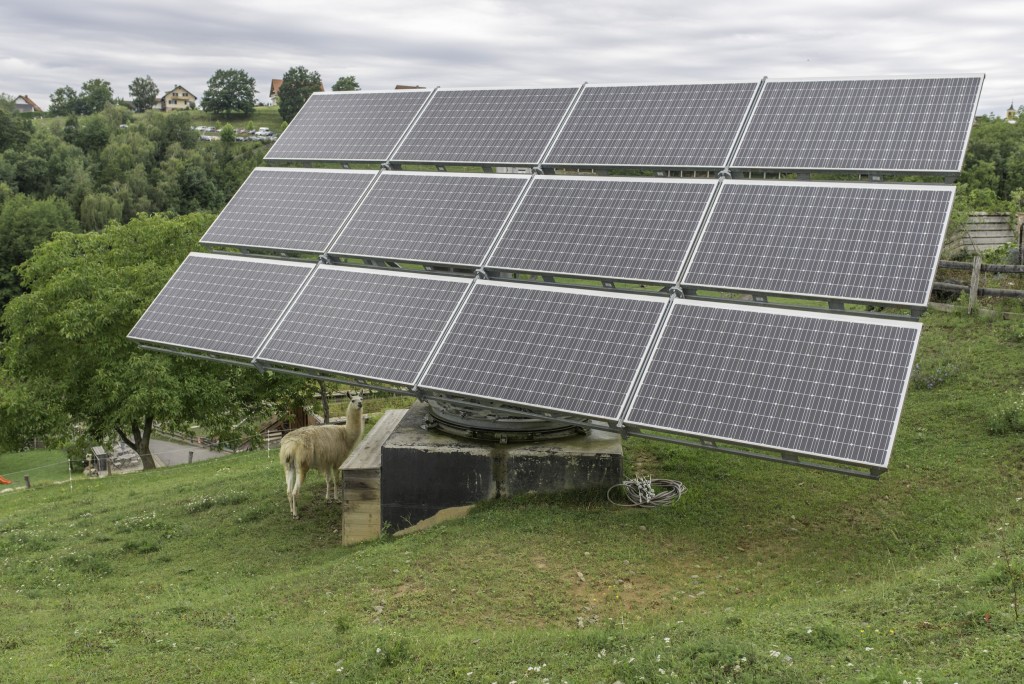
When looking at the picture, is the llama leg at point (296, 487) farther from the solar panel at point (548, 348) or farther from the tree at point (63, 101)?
the tree at point (63, 101)

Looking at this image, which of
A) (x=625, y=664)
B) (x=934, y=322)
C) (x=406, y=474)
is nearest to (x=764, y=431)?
(x=625, y=664)

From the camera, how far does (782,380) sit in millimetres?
11062

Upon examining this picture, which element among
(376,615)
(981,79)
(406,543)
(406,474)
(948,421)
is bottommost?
(376,615)

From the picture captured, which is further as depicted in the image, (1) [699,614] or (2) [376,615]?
(2) [376,615]

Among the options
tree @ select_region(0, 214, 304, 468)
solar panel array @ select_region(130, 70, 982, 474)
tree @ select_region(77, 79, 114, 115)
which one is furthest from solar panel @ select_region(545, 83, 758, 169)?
tree @ select_region(77, 79, 114, 115)

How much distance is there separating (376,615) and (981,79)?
1148cm

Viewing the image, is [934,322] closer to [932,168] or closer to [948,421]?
[948,421]

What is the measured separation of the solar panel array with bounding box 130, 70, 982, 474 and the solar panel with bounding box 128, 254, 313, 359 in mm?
47

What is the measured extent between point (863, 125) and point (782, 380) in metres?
4.81

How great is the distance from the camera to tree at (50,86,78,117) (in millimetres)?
179875

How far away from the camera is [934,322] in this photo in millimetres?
22688

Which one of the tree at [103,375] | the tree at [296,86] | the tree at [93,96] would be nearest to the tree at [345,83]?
the tree at [296,86]

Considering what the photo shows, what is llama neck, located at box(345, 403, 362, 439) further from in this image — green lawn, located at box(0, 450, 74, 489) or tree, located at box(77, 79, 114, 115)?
tree, located at box(77, 79, 114, 115)

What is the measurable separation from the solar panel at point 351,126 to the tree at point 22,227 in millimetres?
74822
